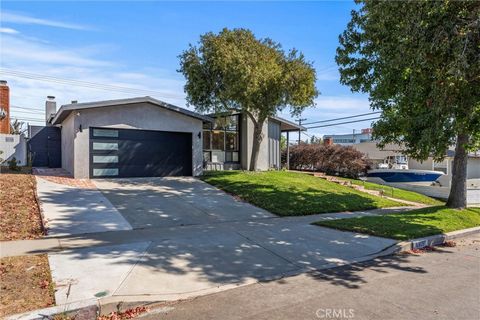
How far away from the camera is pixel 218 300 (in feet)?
15.0

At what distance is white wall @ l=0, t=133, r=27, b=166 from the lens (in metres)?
19.2

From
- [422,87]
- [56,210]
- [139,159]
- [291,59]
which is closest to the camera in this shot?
[422,87]

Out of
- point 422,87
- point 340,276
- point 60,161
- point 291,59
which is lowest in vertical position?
point 340,276

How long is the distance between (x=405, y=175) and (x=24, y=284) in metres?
24.3

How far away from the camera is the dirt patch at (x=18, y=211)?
7520 mm

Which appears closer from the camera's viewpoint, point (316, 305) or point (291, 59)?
point (316, 305)

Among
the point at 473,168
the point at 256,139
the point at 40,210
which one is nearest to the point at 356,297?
the point at 40,210

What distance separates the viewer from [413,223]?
9578 millimetres

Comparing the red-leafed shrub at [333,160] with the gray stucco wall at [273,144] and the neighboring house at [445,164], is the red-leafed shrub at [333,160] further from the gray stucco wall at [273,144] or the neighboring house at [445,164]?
the gray stucco wall at [273,144]

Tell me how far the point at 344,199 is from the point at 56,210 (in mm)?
10041

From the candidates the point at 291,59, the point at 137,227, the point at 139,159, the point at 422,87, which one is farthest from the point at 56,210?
the point at 291,59

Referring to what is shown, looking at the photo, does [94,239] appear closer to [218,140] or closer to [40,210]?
[40,210]

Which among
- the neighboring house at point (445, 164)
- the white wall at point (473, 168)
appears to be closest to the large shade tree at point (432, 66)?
the neighboring house at point (445, 164)

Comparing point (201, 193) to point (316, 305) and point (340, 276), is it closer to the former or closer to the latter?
point (340, 276)
